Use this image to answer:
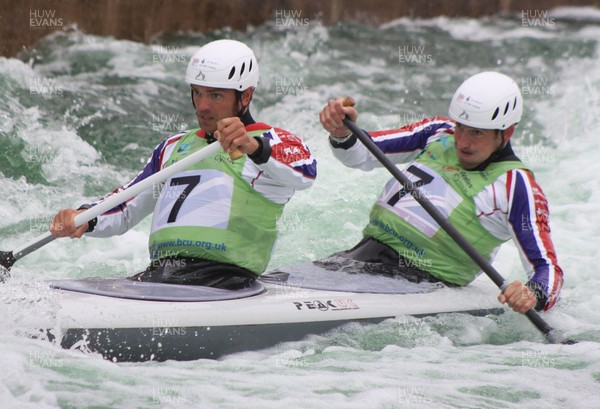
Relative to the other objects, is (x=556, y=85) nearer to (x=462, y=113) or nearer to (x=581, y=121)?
(x=581, y=121)

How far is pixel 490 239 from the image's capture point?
19.0ft

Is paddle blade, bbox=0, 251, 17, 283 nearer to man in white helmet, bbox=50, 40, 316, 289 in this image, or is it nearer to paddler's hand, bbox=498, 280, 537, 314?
man in white helmet, bbox=50, 40, 316, 289

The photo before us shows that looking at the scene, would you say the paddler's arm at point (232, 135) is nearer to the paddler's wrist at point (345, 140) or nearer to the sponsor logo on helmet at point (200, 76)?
the sponsor logo on helmet at point (200, 76)

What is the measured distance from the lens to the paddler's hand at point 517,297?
5.31 m

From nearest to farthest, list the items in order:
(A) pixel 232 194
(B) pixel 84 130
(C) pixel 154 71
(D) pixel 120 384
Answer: (D) pixel 120 384 < (A) pixel 232 194 < (B) pixel 84 130 < (C) pixel 154 71

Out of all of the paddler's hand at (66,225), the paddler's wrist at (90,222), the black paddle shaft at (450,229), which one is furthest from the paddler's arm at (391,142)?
the paddler's hand at (66,225)

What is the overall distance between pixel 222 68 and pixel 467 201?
155cm

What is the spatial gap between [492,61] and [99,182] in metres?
7.04

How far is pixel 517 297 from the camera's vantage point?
17.4 ft

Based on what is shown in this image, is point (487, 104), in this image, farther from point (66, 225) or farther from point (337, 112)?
point (66, 225)

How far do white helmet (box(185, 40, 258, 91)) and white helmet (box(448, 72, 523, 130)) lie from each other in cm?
120

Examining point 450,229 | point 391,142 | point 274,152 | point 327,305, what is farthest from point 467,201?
point 274,152

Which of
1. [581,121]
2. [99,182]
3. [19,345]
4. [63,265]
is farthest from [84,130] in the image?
[19,345]

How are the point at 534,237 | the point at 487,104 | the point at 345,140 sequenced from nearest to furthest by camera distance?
the point at 534,237 < the point at 487,104 < the point at 345,140
